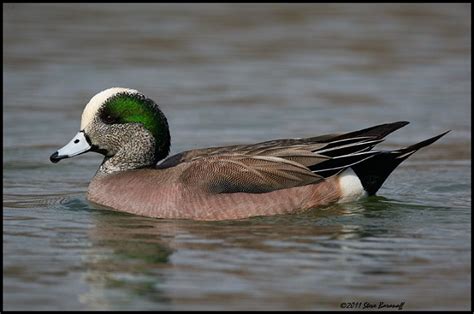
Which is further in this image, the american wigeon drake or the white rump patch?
the white rump patch

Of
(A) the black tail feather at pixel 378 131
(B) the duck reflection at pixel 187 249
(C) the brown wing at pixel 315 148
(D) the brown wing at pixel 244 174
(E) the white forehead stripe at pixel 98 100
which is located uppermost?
(E) the white forehead stripe at pixel 98 100

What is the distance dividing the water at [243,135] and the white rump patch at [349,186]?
0.30 ft

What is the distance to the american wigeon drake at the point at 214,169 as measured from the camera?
27.7 ft

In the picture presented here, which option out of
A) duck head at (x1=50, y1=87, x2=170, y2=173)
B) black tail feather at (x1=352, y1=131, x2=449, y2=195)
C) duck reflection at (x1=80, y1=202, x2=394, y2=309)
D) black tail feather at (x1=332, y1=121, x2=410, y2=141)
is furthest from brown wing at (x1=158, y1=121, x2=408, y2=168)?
duck reflection at (x1=80, y1=202, x2=394, y2=309)

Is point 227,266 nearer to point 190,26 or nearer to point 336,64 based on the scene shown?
point 336,64

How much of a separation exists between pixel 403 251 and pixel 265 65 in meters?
8.12

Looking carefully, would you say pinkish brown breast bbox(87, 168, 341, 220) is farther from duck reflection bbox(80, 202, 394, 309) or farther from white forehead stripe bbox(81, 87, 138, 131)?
white forehead stripe bbox(81, 87, 138, 131)

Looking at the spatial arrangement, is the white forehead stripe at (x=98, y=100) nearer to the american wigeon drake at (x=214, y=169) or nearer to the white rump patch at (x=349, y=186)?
the american wigeon drake at (x=214, y=169)

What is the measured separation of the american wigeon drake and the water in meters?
0.16

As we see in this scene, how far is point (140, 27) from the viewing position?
1752cm

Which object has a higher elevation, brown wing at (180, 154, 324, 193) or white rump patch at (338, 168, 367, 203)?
brown wing at (180, 154, 324, 193)

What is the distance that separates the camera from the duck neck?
8.85 metres

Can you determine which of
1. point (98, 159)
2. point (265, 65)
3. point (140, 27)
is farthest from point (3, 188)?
point (140, 27)

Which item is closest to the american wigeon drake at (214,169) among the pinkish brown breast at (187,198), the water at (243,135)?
the pinkish brown breast at (187,198)
